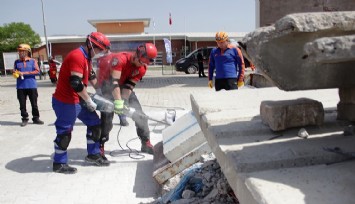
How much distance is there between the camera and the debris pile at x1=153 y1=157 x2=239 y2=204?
105 inches

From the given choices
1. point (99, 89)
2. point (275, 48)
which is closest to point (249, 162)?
point (275, 48)

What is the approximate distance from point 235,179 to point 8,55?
29.5 metres

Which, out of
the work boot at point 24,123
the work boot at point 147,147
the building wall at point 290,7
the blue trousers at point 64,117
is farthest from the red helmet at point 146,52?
the building wall at point 290,7

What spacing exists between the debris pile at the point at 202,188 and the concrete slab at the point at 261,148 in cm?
62

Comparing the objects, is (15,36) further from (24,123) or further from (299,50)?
(299,50)

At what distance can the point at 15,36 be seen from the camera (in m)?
36.1

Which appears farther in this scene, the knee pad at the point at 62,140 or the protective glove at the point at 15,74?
the protective glove at the point at 15,74

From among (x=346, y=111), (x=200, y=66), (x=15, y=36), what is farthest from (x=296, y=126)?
(x=15, y=36)

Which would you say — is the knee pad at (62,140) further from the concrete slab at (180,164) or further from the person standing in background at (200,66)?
the person standing in background at (200,66)

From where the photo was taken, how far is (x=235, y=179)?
1.57m

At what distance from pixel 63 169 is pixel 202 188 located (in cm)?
212

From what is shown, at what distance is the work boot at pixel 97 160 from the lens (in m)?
4.54

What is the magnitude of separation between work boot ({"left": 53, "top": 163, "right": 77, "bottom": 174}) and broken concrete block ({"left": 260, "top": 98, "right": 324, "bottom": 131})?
3.06 meters

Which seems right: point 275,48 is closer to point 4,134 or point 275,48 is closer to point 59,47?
point 4,134
